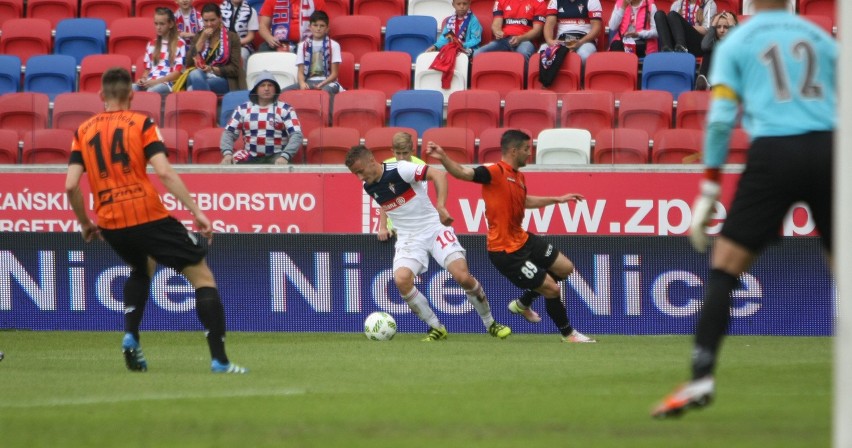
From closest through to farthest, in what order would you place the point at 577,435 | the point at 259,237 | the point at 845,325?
the point at 845,325 < the point at 577,435 < the point at 259,237

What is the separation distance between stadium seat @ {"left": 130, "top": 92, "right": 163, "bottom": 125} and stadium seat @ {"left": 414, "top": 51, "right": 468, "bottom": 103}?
344 centimetres

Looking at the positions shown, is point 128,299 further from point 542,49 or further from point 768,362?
point 542,49

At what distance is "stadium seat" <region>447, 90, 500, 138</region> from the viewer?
1531 cm

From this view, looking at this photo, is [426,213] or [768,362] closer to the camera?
[768,362]

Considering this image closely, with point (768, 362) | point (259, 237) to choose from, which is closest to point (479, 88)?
point (259, 237)

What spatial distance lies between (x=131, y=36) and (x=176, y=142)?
12.6ft

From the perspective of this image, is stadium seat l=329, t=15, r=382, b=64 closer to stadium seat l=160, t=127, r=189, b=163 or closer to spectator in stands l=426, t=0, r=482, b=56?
spectator in stands l=426, t=0, r=482, b=56

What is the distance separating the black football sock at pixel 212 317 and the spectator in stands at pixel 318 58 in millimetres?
8139

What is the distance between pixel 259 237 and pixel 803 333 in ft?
19.7

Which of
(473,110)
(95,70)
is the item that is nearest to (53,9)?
(95,70)

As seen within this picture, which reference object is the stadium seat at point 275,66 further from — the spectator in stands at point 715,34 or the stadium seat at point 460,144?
the spectator in stands at point 715,34

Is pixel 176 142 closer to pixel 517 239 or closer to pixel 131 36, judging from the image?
pixel 131 36

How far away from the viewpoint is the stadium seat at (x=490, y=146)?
576 inches

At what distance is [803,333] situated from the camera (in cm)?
1314
